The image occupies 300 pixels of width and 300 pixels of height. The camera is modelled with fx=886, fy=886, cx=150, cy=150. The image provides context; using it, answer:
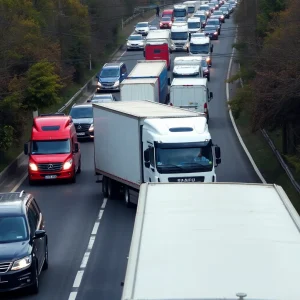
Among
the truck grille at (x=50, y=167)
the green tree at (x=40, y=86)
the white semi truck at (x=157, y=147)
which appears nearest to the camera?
the white semi truck at (x=157, y=147)

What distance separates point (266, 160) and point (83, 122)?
1111 centimetres

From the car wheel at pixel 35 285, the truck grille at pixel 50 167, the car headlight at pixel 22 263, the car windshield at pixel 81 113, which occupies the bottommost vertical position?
the car windshield at pixel 81 113

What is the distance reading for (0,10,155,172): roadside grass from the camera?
36750mm

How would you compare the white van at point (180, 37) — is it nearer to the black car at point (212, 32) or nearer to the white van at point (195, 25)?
the black car at point (212, 32)

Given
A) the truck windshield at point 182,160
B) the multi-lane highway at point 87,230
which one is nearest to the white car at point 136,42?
the multi-lane highway at point 87,230

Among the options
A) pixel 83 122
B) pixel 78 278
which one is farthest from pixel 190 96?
pixel 78 278

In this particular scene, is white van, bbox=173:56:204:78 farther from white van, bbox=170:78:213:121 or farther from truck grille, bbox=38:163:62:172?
truck grille, bbox=38:163:62:172

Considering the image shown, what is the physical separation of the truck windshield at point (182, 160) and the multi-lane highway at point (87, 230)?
1.89m

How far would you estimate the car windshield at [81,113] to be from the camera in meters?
43.9

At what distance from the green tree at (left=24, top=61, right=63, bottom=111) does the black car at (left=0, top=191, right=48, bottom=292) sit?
22.5 meters

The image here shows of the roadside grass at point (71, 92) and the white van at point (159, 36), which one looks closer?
the roadside grass at point (71, 92)

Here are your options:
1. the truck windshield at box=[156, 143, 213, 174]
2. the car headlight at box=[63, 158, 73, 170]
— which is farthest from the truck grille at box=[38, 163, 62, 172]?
the truck windshield at box=[156, 143, 213, 174]

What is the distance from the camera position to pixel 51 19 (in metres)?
61.0

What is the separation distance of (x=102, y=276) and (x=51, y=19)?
4425cm
